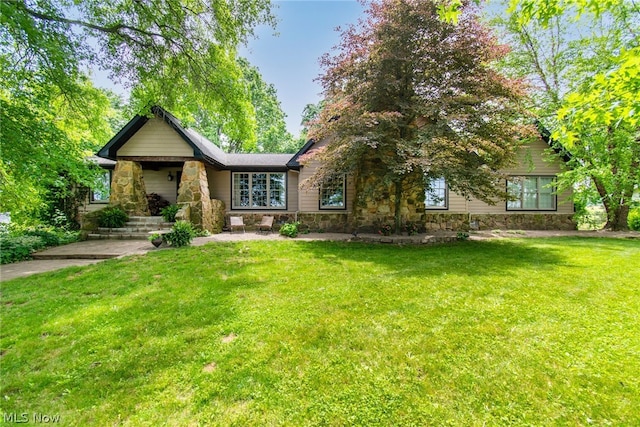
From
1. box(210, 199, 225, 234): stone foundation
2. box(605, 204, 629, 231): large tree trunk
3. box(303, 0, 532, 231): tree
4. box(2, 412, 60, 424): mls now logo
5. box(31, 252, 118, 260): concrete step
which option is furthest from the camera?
box(605, 204, 629, 231): large tree trunk

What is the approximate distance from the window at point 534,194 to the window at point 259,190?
11.2 meters

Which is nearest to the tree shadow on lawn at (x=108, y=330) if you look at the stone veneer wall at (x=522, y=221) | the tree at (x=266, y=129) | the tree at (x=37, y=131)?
the tree at (x=37, y=131)

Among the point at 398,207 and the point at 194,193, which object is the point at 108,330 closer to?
the point at 194,193

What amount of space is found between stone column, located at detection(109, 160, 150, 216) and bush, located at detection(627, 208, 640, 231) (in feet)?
69.5

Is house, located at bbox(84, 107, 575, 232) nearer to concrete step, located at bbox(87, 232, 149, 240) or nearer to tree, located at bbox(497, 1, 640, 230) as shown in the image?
tree, located at bbox(497, 1, 640, 230)

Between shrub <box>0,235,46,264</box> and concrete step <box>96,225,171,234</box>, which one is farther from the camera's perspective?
concrete step <box>96,225,171,234</box>

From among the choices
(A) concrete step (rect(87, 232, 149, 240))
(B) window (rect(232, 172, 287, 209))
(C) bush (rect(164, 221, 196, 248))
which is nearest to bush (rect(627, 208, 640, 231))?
(B) window (rect(232, 172, 287, 209))

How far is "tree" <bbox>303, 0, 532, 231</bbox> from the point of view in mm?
7547

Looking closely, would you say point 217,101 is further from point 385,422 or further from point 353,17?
point 385,422

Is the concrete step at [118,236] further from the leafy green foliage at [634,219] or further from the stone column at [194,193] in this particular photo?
the leafy green foliage at [634,219]

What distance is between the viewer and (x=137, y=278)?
4.84 metres

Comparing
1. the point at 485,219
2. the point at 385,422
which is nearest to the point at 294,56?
the point at 485,219

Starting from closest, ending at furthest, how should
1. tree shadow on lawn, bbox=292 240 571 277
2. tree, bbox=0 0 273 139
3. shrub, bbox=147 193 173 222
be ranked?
tree shadow on lawn, bbox=292 240 571 277
tree, bbox=0 0 273 139
shrub, bbox=147 193 173 222

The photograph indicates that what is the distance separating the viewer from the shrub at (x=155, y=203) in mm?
11922
